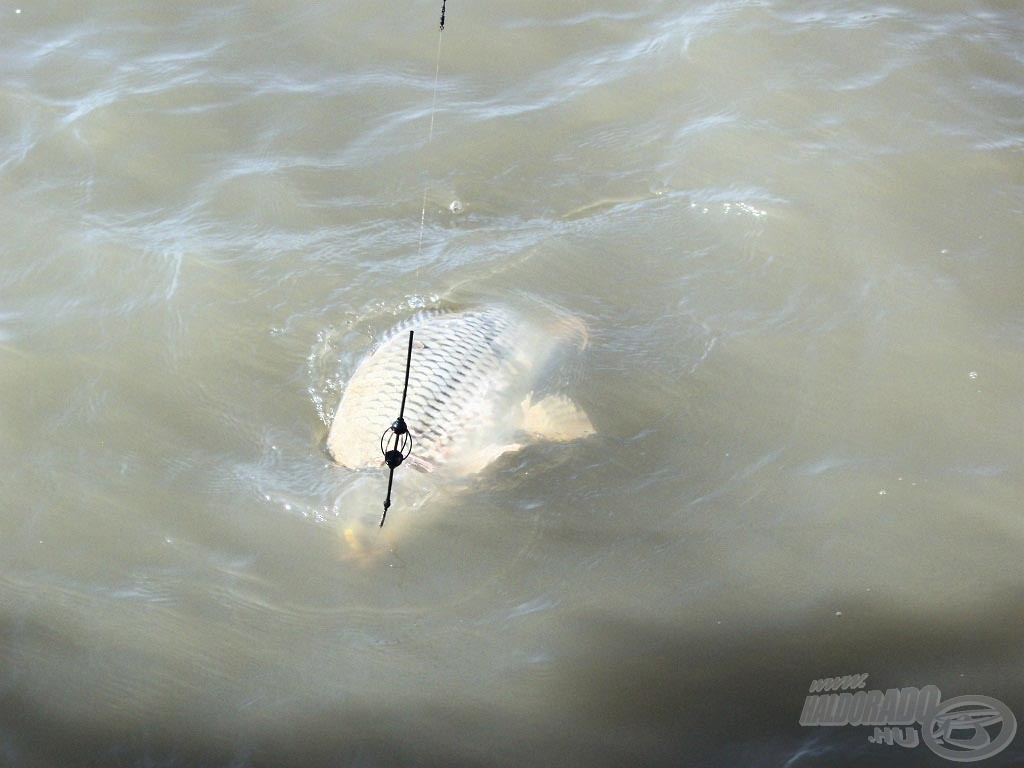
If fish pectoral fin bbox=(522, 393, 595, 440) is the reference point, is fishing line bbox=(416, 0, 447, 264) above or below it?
above

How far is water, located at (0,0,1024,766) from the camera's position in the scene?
3295 mm

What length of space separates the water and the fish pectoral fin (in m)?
0.08

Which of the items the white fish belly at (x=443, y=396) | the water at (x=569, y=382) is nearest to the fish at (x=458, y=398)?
the white fish belly at (x=443, y=396)

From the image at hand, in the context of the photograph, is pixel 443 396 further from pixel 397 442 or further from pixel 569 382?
pixel 569 382

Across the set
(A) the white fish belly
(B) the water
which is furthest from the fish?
(B) the water

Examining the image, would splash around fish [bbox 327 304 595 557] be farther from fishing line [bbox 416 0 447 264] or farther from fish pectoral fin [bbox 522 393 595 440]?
fishing line [bbox 416 0 447 264]

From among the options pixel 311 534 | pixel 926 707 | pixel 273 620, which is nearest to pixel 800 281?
pixel 926 707

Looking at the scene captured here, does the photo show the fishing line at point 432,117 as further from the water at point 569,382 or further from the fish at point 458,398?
the fish at point 458,398

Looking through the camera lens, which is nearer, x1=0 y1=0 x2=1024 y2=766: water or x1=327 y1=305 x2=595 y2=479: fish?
x1=0 y1=0 x2=1024 y2=766: water

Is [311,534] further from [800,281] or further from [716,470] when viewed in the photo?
[800,281]

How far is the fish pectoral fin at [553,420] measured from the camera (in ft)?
13.7

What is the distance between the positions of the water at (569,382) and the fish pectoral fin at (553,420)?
0.27 ft

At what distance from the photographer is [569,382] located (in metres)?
4.40

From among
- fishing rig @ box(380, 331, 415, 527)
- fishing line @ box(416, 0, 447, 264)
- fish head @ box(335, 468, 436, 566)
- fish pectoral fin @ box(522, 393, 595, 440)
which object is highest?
fishing line @ box(416, 0, 447, 264)
